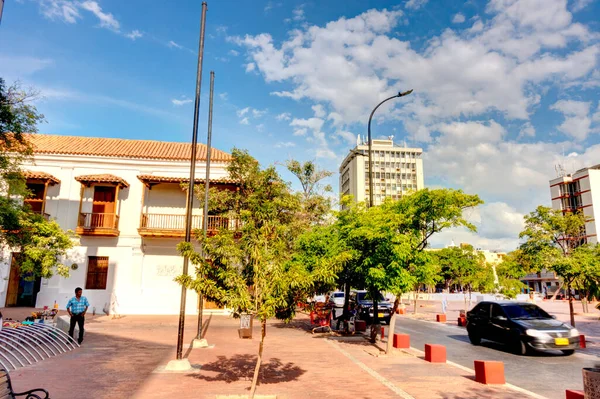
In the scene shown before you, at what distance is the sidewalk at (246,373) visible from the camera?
716cm

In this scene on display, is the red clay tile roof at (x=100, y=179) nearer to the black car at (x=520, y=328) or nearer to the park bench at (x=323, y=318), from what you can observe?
the park bench at (x=323, y=318)

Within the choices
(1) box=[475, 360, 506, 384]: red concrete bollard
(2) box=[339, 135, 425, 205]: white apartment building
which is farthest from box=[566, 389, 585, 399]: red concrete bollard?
(2) box=[339, 135, 425, 205]: white apartment building

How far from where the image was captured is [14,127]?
1319 centimetres

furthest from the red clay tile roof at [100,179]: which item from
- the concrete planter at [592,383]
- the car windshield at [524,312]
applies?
the concrete planter at [592,383]

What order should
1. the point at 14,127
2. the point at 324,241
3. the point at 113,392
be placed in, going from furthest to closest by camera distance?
the point at 324,241 → the point at 14,127 → the point at 113,392

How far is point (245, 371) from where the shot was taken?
898 cm

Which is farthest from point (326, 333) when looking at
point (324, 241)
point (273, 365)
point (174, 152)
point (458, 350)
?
point (174, 152)

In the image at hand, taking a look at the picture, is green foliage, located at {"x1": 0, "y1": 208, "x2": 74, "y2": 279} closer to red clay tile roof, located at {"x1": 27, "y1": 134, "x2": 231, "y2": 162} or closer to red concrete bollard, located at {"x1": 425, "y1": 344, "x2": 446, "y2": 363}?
red clay tile roof, located at {"x1": 27, "y1": 134, "x2": 231, "y2": 162}

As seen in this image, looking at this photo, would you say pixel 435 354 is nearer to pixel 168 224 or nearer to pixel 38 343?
pixel 38 343

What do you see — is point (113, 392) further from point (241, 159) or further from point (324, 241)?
point (241, 159)

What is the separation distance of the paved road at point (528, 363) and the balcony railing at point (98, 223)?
17.0 metres

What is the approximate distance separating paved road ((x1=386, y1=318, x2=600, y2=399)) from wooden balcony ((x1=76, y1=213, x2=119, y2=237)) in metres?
16.9

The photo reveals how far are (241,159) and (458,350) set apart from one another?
13937 mm

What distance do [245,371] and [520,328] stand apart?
319 inches
